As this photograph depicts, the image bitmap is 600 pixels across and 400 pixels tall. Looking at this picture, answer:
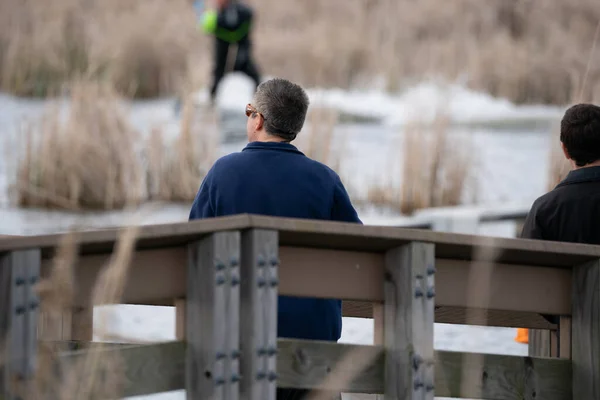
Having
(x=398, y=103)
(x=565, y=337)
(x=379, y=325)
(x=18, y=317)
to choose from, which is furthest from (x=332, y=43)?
(x=18, y=317)

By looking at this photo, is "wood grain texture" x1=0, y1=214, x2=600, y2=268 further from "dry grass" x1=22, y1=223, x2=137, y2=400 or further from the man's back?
the man's back

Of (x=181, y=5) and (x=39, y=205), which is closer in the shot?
(x=39, y=205)

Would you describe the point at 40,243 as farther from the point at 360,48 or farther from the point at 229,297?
the point at 360,48

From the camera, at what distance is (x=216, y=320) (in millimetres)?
2824

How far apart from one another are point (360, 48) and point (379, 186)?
13003 mm

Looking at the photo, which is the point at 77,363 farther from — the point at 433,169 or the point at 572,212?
the point at 433,169

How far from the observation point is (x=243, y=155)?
3494 millimetres

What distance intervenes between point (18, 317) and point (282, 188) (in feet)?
3.62

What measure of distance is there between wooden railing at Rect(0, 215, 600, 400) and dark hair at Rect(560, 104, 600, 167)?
22.6 inches

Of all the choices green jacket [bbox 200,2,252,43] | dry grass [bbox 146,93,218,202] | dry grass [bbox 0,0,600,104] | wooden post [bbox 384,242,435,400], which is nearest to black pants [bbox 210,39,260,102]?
green jacket [bbox 200,2,252,43]

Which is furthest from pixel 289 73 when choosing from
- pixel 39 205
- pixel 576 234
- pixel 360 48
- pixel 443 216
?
pixel 576 234

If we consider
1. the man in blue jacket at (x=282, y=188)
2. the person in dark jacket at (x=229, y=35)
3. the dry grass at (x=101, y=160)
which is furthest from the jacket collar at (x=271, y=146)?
the person in dark jacket at (x=229, y=35)

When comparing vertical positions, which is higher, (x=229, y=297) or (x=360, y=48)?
(x=360, y=48)

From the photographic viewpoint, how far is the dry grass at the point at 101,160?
35.1ft
